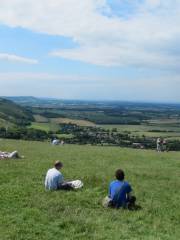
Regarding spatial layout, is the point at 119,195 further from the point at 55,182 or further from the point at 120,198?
the point at 55,182

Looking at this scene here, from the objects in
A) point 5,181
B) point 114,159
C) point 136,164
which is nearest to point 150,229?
point 5,181

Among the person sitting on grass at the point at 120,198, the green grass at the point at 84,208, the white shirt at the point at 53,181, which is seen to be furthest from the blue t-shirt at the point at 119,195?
the white shirt at the point at 53,181

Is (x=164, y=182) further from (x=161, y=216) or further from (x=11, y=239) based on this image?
(x=11, y=239)

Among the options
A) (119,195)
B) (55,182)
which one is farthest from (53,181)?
(119,195)

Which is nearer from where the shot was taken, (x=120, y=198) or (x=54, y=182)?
(x=120, y=198)

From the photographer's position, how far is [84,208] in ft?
61.2

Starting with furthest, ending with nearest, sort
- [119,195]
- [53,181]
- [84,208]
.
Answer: [53,181] → [119,195] → [84,208]

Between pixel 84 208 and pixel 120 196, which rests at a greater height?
pixel 120 196

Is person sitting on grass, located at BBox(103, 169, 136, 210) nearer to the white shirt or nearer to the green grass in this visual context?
the green grass

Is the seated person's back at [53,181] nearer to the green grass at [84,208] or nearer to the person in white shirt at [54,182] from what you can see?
the person in white shirt at [54,182]

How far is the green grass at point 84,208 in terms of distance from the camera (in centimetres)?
1518

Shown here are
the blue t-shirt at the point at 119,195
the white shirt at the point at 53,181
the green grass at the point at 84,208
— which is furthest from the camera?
the white shirt at the point at 53,181

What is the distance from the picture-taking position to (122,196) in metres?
19.1

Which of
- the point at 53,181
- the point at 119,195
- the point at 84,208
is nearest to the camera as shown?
the point at 84,208
